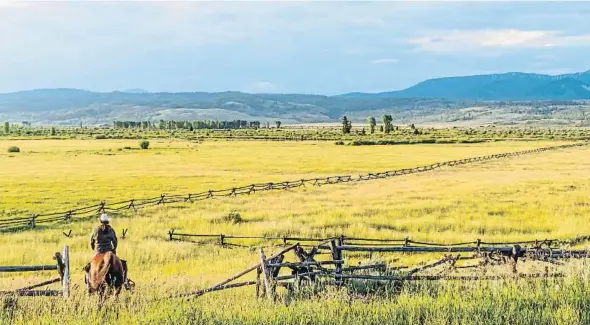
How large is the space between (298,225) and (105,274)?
57.5 feet

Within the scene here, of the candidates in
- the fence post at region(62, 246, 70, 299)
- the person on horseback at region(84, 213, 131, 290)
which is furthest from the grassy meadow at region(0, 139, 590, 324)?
the person on horseback at region(84, 213, 131, 290)

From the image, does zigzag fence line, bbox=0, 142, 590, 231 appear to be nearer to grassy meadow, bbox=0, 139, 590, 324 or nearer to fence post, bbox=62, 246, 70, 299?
grassy meadow, bbox=0, 139, 590, 324

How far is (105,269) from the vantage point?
1216cm

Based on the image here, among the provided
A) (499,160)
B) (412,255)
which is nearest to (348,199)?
(412,255)

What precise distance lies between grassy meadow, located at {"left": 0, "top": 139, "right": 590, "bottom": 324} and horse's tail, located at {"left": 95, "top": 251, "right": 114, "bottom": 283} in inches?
22.6

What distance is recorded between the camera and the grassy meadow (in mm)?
9883

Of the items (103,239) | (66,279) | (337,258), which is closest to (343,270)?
(337,258)

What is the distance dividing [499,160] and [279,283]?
240 ft

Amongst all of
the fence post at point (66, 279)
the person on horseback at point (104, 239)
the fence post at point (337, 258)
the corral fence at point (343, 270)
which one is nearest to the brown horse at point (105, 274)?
the person on horseback at point (104, 239)

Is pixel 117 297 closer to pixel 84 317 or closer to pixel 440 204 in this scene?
pixel 84 317

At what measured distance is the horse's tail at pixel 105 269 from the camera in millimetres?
12125

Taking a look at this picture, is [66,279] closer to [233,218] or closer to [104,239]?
[104,239]

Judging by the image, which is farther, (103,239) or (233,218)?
(233,218)

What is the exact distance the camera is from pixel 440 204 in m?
36.5
